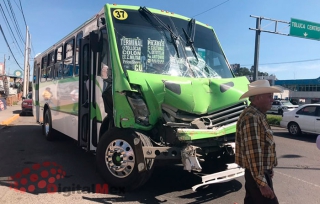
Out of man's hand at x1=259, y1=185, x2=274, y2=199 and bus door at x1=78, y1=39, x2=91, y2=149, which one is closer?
man's hand at x1=259, y1=185, x2=274, y2=199

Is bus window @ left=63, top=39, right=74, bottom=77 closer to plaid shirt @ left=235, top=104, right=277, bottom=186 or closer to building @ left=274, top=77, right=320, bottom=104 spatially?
plaid shirt @ left=235, top=104, right=277, bottom=186

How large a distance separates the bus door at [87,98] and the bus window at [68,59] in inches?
50.5

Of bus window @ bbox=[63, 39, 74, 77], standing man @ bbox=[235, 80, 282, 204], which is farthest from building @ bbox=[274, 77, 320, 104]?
standing man @ bbox=[235, 80, 282, 204]

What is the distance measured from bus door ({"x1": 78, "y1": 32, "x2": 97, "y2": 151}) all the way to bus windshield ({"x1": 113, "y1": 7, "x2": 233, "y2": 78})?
1.07m

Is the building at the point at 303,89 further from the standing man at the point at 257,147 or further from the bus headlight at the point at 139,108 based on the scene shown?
the standing man at the point at 257,147

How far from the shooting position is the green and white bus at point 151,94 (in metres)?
4.83

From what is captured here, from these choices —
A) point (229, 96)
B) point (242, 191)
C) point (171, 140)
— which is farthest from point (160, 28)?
point (242, 191)

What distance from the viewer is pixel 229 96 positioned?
5266mm

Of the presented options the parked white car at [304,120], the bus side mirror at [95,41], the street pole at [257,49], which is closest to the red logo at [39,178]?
the bus side mirror at [95,41]

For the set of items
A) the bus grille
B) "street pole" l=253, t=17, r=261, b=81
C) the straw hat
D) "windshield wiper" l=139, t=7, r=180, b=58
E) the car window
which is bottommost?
the car window

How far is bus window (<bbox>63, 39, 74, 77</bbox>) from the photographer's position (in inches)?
312

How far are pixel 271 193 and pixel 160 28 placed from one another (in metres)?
3.81

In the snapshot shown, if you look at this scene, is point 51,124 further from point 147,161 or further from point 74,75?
point 147,161

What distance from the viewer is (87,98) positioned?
6.58 m
